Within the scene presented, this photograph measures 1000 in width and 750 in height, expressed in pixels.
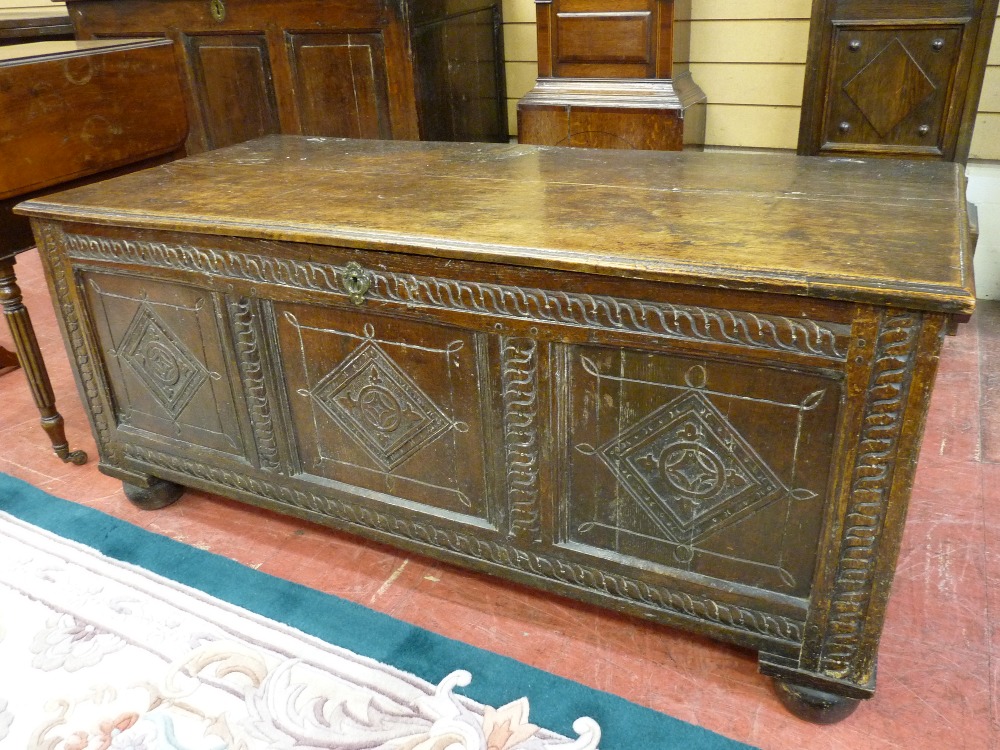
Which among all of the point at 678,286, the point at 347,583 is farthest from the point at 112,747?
the point at 678,286

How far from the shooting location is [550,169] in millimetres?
1834

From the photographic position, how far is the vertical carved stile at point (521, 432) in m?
1.39

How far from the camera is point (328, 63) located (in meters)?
3.00

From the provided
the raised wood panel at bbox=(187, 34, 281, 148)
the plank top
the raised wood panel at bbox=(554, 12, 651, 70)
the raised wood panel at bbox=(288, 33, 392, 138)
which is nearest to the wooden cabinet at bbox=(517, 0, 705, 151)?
the raised wood panel at bbox=(554, 12, 651, 70)

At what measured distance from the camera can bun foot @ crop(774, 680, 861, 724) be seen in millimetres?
1363

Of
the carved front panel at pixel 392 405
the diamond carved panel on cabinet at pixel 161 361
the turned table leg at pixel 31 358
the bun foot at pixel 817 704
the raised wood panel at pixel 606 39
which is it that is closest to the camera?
the bun foot at pixel 817 704

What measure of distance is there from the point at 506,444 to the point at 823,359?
1.91 feet

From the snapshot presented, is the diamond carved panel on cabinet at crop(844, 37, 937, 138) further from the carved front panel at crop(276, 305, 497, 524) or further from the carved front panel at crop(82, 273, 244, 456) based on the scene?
the carved front panel at crop(82, 273, 244, 456)

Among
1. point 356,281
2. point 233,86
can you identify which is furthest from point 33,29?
point 356,281

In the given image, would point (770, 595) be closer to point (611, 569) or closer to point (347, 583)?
point (611, 569)

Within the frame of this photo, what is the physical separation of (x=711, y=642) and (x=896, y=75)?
6.45ft

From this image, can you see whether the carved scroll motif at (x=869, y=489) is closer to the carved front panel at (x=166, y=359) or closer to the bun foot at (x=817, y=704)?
the bun foot at (x=817, y=704)

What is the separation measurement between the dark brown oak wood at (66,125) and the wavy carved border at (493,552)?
492mm

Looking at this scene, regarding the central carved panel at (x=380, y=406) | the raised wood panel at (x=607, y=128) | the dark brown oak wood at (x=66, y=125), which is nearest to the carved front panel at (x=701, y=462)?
the central carved panel at (x=380, y=406)
